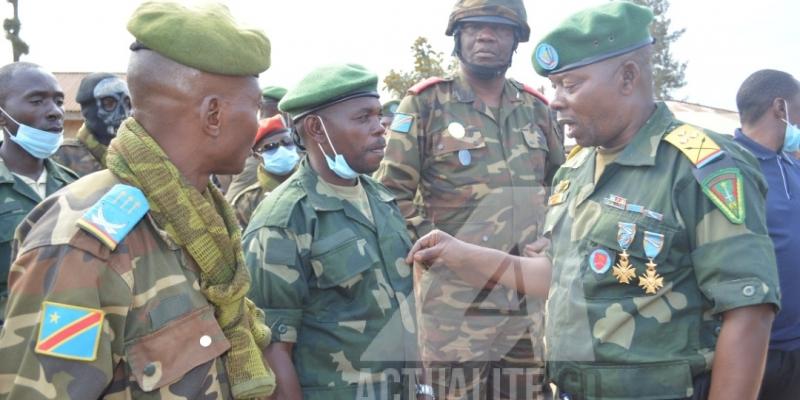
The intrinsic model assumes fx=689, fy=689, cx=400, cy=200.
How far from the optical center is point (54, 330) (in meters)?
1.52

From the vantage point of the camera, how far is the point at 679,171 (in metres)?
2.46

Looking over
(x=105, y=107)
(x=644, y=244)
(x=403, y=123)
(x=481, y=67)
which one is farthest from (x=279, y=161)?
(x=644, y=244)

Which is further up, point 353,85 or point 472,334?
point 353,85

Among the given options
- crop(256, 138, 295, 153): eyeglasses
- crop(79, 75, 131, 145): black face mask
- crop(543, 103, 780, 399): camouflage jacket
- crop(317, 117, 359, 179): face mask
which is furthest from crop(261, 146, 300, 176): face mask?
crop(543, 103, 780, 399): camouflage jacket

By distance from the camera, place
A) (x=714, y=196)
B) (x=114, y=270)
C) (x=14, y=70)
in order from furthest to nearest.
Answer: (x=14, y=70), (x=714, y=196), (x=114, y=270)

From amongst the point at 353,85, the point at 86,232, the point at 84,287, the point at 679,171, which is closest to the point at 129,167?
the point at 86,232

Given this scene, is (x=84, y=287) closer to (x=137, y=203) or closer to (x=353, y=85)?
(x=137, y=203)

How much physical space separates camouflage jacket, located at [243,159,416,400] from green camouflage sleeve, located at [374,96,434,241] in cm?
144

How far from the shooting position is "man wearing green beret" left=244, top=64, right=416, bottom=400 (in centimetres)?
275

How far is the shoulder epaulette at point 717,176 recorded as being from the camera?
2.31 metres

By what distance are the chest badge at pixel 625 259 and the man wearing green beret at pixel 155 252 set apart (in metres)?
1.30

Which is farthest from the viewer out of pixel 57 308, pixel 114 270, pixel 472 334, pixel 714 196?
pixel 472 334

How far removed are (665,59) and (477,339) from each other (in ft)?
126

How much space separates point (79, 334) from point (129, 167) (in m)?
0.47
